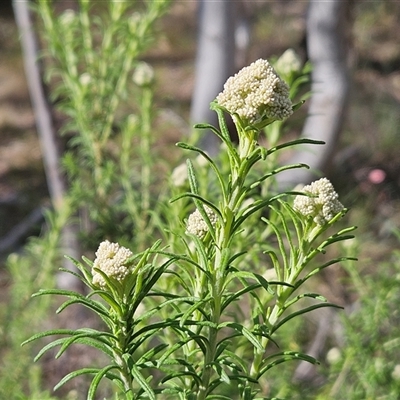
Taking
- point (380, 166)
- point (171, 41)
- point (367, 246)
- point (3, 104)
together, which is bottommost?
point (367, 246)

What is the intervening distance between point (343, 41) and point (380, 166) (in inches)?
76.1

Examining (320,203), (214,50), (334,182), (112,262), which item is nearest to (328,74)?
(214,50)

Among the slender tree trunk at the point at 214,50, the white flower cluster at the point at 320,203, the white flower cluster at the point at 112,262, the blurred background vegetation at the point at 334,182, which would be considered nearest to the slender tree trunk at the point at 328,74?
the blurred background vegetation at the point at 334,182

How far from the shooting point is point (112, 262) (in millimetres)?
488

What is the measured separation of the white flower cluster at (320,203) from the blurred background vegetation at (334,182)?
40cm

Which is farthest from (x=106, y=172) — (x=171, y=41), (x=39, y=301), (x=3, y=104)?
(x=171, y=41)

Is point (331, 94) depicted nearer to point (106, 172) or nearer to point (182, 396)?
point (106, 172)

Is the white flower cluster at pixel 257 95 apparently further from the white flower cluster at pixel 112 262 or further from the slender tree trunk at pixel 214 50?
the slender tree trunk at pixel 214 50

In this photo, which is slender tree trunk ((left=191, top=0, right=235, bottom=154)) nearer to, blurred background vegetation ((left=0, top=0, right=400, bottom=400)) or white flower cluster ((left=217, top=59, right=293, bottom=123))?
blurred background vegetation ((left=0, top=0, right=400, bottom=400))

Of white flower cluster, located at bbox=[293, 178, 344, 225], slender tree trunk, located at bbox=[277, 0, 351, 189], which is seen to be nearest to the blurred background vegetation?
slender tree trunk, located at bbox=[277, 0, 351, 189]

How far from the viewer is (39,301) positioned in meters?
1.67

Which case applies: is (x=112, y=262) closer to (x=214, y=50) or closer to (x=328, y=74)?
(x=214, y=50)

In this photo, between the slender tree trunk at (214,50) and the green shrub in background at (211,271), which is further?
the slender tree trunk at (214,50)

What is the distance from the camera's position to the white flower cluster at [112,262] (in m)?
0.49
